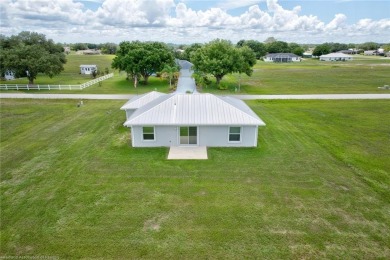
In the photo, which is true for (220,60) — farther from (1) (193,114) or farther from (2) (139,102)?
(1) (193,114)

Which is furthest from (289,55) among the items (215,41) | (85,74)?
(85,74)

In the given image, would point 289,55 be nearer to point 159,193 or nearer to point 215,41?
point 215,41

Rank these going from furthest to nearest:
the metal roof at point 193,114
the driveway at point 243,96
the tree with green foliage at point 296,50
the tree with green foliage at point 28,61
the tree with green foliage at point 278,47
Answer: the tree with green foliage at point 278,47, the tree with green foliage at point 296,50, the tree with green foliage at point 28,61, the driveway at point 243,96, the metal roof at point 193,114

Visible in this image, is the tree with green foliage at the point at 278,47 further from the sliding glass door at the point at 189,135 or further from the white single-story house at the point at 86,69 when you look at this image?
the sliding glass door at the point at 189,135

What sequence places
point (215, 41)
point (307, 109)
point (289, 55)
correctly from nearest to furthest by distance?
point (307, 109), point (215, 41), point (289, 55)

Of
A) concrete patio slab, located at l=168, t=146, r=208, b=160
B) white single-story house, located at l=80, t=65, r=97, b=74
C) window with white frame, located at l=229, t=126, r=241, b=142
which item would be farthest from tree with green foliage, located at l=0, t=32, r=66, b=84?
window with white frame, located at l=229, t=126, r=241, b=142

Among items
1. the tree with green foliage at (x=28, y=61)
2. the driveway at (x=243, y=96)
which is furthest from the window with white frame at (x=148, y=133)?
the tree with green foliage at (x=28, y=61)

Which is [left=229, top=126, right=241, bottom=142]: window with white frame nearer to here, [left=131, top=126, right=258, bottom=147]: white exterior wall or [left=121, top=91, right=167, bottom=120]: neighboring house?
[left=131, top=126, right=258, bottom=147]: white exterior wall
